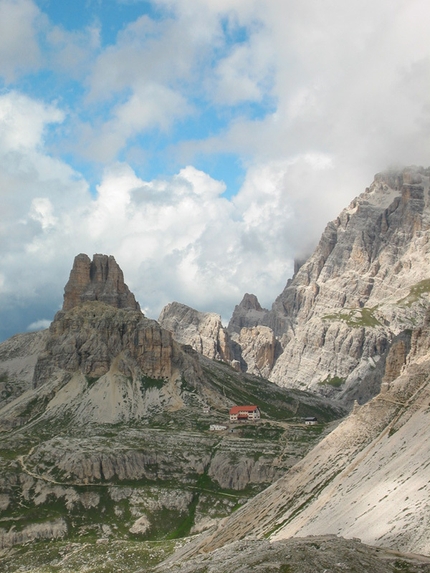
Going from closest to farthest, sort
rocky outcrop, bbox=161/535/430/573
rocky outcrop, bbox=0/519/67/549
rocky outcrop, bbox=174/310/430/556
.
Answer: rocky outcrop, bbox=161/535/430/573 < rocky outcrop, bbox=174/310/430/556 < rocky outcrop, bbox=0/519/67/549

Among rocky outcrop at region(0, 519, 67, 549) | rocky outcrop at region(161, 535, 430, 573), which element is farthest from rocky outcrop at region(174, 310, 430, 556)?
rocky outcrop at region(0, 519, 67, 549)

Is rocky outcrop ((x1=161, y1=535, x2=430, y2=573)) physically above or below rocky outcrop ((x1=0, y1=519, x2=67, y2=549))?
below

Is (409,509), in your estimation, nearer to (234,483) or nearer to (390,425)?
(390,425)

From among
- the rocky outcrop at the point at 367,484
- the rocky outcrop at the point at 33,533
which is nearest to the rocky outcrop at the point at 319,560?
the rocky outcrop at the point at 367,484

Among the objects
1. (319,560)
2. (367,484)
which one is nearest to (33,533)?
(367,484)

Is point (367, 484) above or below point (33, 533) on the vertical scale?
below

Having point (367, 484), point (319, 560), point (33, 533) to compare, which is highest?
point (33, 533)

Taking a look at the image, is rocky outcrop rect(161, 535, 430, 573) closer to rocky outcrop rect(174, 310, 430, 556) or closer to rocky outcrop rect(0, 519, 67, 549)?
rocky outcrop rect(174, 310, 430, 556)

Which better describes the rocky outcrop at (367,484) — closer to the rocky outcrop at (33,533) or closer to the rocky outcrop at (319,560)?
the rocky outcrop at (319,560)

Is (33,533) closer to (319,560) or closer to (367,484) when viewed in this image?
(367,484)

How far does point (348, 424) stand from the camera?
11012 centimetres

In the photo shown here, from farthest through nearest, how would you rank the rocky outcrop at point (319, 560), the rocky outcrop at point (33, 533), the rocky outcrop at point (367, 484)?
1. the rocky outcrop at point (33, 533)
2. the rocky outcrop at point (367, 484)
3. the rocky outcrop at point (319, 560)

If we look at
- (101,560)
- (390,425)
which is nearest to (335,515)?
(390,425)

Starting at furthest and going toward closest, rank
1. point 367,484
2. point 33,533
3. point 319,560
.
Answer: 1. point 33,533
2. point 367,484
3. point 319,560
